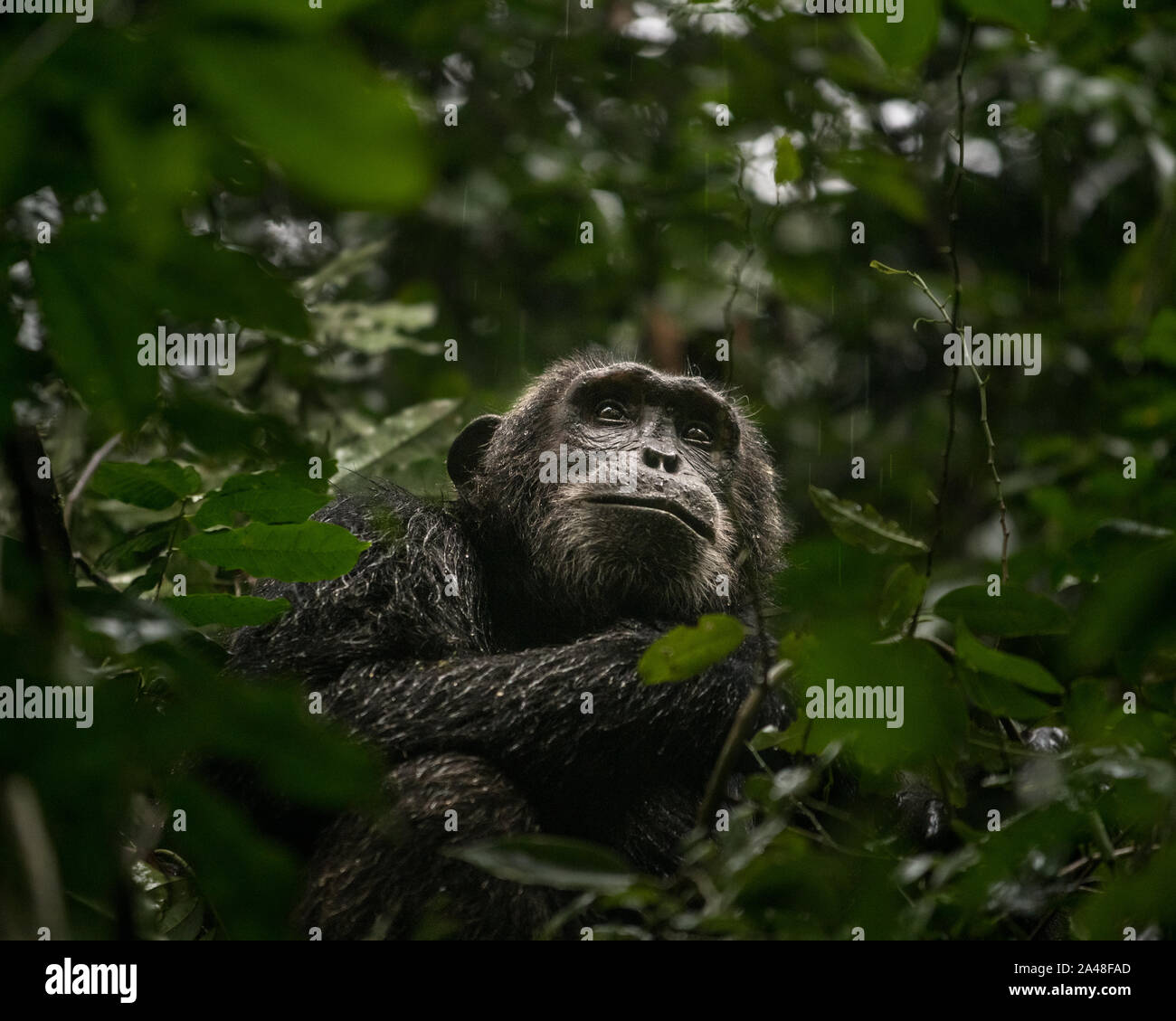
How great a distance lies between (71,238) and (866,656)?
1.36 m

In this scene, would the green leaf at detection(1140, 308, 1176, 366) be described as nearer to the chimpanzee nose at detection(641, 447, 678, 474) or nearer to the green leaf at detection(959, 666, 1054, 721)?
the chimpanzee nose at detection(641, 447, 678, 474)

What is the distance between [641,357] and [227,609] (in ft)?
10.1

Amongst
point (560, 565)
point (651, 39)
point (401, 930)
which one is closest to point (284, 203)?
point (651, 39)

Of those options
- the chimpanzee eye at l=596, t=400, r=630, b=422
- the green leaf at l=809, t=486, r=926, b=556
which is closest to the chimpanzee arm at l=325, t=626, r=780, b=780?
the green leaf at l=809, t=486, r=926, b=556

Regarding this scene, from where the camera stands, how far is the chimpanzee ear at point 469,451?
16.0ft

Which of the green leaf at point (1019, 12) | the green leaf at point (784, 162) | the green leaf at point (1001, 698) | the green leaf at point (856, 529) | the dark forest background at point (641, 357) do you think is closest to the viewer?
the dark forest background at point (641, 357)

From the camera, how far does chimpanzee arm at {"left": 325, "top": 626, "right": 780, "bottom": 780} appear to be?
3.71 meters

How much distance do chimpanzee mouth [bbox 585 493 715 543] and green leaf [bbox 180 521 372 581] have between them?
1414 mm

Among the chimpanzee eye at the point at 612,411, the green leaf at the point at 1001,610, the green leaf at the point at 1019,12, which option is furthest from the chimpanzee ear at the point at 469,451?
the green leaf at the point at 1019,12

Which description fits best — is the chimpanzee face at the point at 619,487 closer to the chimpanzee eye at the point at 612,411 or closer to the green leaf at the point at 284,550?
the chimpanzee eye at the point at 612,411

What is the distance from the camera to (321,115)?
1088mm

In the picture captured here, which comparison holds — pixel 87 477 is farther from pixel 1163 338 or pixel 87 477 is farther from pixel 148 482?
pixel 1163 338

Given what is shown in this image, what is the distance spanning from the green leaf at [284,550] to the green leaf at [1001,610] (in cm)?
140

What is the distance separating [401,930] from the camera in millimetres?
3365
